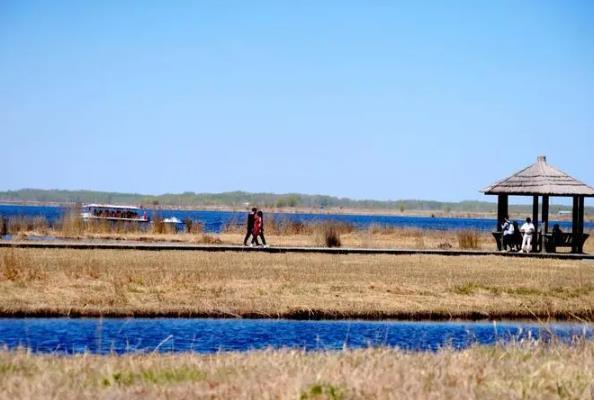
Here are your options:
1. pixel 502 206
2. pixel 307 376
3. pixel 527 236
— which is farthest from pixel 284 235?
pixel 307 376

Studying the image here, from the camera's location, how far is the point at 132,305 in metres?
21.4

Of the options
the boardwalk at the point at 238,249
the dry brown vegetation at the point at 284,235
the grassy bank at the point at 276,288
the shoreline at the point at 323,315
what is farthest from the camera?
the dry brown vegetation at the point at 284,235

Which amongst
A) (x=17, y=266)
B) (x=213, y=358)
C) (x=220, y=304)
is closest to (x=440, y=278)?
(x=220, y=304)

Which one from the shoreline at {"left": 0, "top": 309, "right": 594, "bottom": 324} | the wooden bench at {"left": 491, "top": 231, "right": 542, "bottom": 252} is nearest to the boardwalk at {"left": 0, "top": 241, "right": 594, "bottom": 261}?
the wooden bench at {"left": 491, "top": 231, "right": 542, "bottom": 252}

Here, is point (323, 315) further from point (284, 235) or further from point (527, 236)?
point (284, 235)

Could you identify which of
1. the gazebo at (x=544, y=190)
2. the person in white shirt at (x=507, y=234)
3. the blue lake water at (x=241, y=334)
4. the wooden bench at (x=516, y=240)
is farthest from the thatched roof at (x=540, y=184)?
the blue lake water at (x=241, y=334)

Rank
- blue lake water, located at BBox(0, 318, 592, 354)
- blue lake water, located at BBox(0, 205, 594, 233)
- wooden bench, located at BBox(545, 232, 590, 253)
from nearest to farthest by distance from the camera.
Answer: blue lake water, located at BBox(0, 318, 592, 354) < wooden bench, located at BBox(545, 232, 590, 253) < blue lake water, located at BBox(0, 205, 594, 233)

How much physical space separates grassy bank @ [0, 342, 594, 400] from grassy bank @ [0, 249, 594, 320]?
9489mm

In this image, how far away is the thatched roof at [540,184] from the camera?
41016 millimetres

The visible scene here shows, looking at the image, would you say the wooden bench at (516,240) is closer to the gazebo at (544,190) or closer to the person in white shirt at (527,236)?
the gazebo at (544,190)

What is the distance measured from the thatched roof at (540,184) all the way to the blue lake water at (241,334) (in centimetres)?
2009

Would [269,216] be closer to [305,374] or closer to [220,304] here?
[220,304]

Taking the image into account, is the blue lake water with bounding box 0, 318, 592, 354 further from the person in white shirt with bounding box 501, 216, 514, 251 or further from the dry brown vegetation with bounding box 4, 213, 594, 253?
the dry brown vegetation with bounding box 4, 213, 594, 253

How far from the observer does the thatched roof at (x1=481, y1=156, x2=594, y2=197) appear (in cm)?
4102
